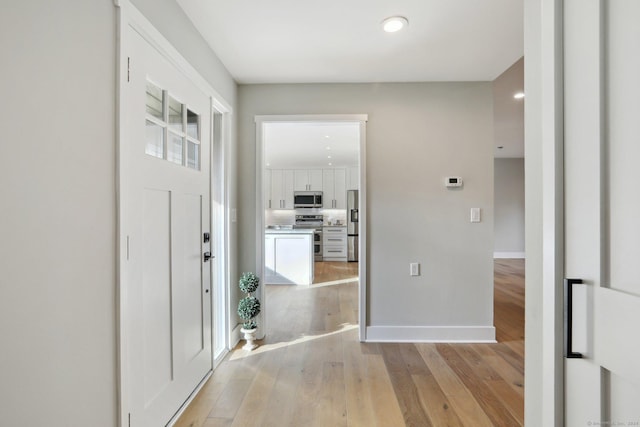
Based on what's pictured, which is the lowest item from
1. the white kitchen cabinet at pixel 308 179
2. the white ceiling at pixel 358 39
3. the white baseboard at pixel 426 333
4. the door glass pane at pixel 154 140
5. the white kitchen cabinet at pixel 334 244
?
the white baseboard at pixel 426 333

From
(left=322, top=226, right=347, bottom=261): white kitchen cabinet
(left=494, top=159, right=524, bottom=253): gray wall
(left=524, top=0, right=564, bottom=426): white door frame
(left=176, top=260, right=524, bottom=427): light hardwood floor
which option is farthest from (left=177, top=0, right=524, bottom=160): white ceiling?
(left=494, top=159, right=524, bottom=253): gray wall

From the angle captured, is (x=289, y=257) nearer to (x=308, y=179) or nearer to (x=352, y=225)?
(x=352, y=225)

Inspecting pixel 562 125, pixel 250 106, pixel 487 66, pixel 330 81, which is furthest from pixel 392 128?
pixel 562 125

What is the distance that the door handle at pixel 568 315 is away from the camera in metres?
0.63

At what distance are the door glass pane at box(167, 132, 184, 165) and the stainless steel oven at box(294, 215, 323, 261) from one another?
5.98 m

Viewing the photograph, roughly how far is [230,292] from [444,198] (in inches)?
87.1

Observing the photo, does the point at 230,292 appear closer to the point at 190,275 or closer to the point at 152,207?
the point at 190,275

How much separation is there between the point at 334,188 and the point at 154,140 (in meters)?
6.58

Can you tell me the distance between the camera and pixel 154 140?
1.59 meters

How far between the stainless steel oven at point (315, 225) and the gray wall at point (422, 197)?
16.2 ft

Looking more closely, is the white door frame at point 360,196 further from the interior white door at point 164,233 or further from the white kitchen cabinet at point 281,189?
the white kitchen cabinet at point 281,189

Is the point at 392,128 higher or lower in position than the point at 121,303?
higher

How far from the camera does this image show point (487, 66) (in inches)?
102

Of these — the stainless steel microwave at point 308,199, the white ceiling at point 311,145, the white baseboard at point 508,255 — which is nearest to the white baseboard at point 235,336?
the white ceiling at point 311,145
